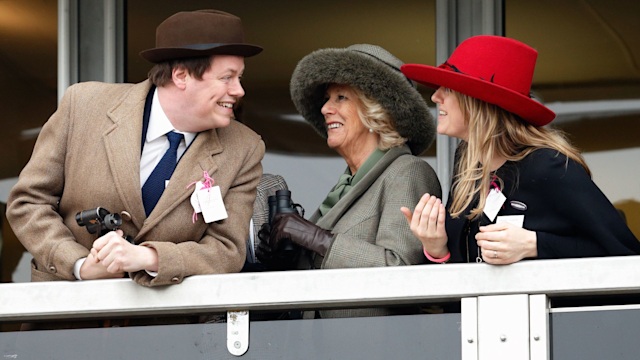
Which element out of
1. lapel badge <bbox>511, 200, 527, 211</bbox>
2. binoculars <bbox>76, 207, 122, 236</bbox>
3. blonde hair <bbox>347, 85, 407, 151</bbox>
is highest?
blonde hair <bbox>347, 85, 407, 151</bbox>

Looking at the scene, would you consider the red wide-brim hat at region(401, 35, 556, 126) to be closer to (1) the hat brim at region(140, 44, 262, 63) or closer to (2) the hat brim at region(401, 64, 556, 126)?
(2) the hat brim at region(401, 64, 556, 126)

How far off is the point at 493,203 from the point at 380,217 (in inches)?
21.3

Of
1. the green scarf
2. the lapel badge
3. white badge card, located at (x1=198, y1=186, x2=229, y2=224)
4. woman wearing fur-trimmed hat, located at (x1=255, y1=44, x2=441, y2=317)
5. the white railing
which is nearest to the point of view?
the white railing

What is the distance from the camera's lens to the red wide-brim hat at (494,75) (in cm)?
462

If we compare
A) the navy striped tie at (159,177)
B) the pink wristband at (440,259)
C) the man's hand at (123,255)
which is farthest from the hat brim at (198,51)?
the pink wristband at (440,259)

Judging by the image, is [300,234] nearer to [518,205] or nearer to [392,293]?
[392,293]

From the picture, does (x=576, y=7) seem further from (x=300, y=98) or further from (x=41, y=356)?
(x=41, y=356)

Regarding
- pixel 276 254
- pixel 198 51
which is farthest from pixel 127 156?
pixel 276 254

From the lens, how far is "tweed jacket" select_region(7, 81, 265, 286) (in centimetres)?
466

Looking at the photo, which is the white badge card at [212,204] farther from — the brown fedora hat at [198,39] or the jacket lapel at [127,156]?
the brown fedora hat at [198,39]

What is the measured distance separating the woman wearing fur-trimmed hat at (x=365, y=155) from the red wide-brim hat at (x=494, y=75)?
39cm

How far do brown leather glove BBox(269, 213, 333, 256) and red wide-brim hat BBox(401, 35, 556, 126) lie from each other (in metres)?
0.60

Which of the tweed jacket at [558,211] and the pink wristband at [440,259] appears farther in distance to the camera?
the pink wristband at [440,259]

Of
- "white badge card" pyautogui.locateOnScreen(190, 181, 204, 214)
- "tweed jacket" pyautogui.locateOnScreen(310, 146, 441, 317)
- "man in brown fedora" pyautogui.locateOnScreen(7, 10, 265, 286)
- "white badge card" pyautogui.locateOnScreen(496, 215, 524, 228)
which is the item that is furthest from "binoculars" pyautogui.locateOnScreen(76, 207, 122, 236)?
"white badge card" pyautogui.locateOnScreen(496, 215, 524, 228)
